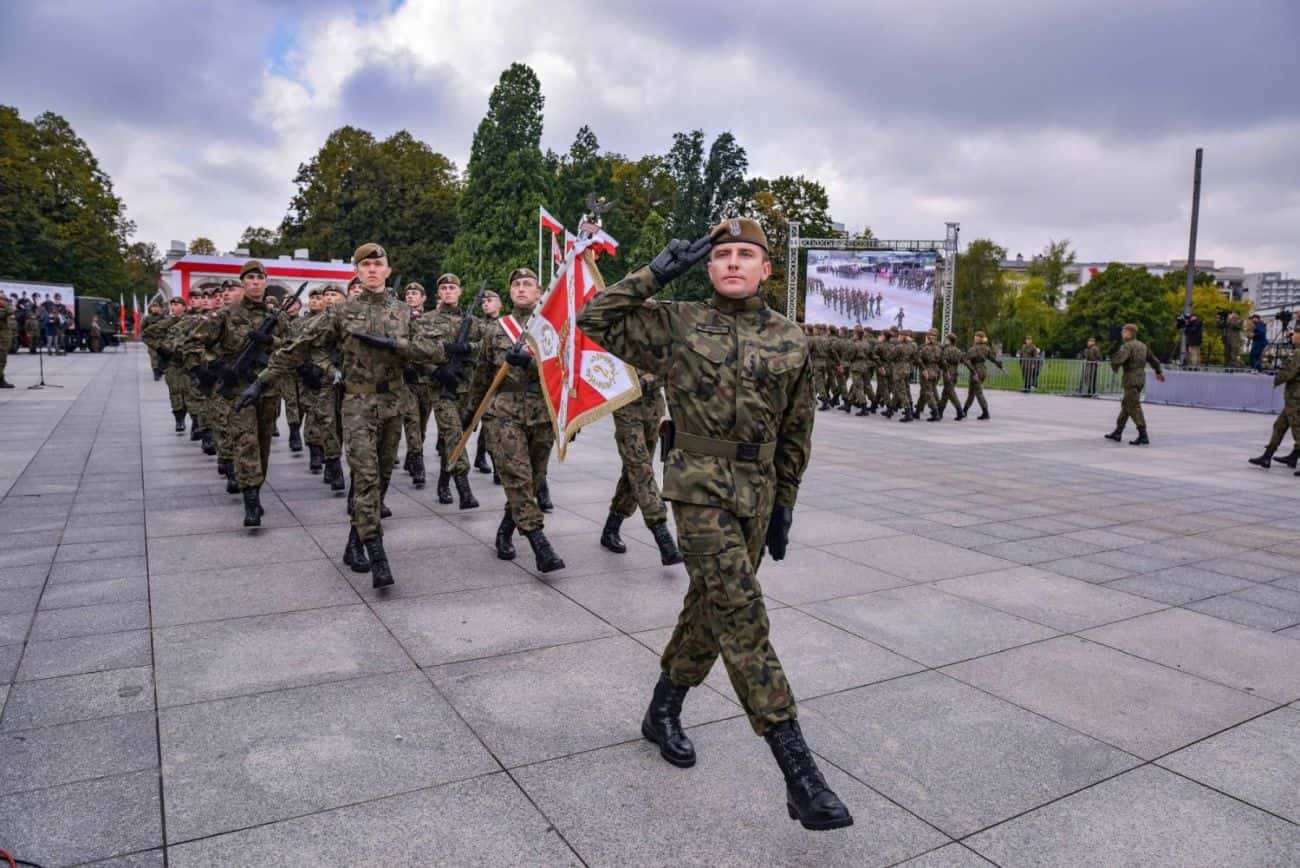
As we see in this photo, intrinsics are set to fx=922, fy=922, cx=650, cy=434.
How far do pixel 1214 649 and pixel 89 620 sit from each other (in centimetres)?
632

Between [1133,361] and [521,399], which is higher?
[1133,361]

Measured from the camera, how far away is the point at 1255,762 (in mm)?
3771

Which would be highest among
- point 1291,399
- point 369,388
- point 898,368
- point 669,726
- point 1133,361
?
point 1133,361

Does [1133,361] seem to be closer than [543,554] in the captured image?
No

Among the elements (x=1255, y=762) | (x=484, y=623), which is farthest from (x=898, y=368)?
(x=1255, y=762)

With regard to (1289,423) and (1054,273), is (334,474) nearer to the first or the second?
(1289,423)

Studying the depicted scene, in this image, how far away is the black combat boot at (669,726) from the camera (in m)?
3.60

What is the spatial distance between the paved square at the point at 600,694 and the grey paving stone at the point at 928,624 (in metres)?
0.03

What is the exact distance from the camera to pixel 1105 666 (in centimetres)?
484

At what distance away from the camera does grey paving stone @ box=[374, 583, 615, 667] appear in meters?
4.89

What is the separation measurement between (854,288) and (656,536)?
28.5 metres

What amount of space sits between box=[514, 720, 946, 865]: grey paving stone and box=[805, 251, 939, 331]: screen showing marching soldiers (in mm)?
29879

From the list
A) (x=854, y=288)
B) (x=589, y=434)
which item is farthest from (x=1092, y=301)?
(x=589, y=434)

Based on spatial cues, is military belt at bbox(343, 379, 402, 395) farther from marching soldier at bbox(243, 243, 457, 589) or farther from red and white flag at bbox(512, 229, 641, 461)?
red and white flag at bbox(512, 229, 641, 461)
